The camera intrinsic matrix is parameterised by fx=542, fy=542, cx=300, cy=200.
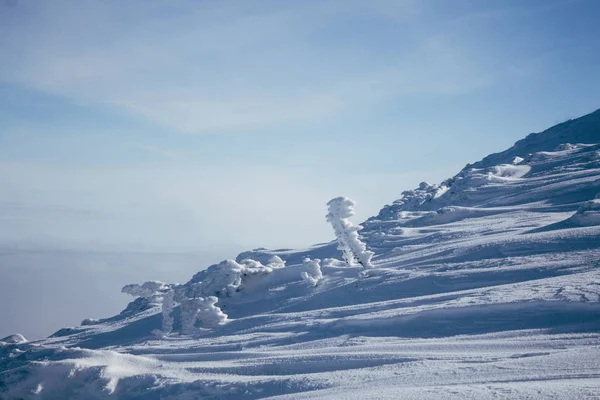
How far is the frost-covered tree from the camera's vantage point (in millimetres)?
22828

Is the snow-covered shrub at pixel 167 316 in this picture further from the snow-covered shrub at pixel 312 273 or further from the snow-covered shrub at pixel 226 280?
the snow-covered shrub at pixel 312 273

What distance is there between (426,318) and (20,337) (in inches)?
725

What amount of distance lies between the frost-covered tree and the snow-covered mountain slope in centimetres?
105

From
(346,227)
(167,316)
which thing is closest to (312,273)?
(346,227)

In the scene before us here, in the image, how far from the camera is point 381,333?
46.7 ft

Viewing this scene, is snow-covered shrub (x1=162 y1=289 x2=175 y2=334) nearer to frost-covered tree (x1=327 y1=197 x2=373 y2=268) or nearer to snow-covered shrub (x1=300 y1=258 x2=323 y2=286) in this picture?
snow-covered shrub (x1=300 y1=258 x2=323 y2=286)

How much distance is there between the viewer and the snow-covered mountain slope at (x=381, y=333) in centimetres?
966

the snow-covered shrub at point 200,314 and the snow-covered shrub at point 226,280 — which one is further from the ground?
the snow-covered shrub at point 226,280

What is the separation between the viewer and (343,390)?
9500 millimetres

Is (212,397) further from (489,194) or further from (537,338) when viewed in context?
(489,194)

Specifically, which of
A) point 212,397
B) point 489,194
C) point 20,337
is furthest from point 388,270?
point 489,194

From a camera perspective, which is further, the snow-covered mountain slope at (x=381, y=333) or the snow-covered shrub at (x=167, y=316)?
the snow-covered shrub at (x=167, y=316)

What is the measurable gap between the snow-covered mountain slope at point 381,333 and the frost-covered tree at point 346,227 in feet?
3.45

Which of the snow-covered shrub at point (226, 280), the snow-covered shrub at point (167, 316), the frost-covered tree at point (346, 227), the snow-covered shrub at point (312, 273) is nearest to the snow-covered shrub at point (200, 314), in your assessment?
the snow-covered shrub at point (167, 316)
